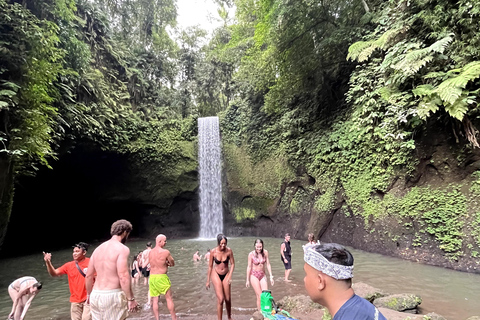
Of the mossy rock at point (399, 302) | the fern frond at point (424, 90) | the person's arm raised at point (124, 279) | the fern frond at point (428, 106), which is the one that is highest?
the fern frond at point (424, 90)

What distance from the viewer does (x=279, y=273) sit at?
27.7ft

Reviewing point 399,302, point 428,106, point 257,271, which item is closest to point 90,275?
point 257,271

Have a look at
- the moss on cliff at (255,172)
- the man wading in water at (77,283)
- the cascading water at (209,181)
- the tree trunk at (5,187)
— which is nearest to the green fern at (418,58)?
the moss on cliff at (255,172)

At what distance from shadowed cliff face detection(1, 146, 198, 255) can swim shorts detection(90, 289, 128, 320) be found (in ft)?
47.4

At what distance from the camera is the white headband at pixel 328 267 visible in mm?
1396

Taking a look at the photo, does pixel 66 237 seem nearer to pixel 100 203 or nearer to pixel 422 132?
pixel 100 203

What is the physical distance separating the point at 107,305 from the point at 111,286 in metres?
0.21

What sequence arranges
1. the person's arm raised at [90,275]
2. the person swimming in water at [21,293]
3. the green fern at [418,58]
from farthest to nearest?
1. the green fern at [418,58]
2. the person swimming in water at [21,293]
3. the person's arm raised at [90,275]

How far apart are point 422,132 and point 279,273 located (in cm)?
695

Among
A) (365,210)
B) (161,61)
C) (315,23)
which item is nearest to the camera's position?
(365,210)

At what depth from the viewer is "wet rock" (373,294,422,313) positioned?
4.78 m

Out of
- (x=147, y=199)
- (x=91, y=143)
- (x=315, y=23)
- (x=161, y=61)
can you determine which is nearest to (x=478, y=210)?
(x=315, y=23)

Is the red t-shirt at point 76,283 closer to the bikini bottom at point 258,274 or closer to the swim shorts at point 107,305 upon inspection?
the swim shorts at point 107,305

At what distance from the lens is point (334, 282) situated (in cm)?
141
